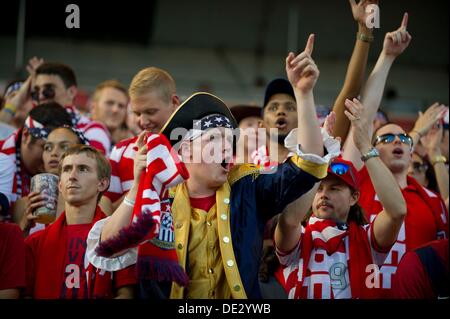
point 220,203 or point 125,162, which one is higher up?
point 125,162

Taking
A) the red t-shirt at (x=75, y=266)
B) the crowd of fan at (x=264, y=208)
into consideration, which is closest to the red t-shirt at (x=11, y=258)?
the crowd of fan at (x=264, y=208)

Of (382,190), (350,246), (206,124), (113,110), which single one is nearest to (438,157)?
(350,246)

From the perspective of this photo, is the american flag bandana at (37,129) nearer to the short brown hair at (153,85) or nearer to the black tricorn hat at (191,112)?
the short brown hair at (153,85)

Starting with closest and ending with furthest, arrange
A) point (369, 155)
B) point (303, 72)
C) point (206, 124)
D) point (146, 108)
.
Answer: point (303, 72), point (206, 124), point (369, 155), point (146, 108)

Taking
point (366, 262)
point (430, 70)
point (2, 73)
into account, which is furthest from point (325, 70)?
point (366, 262)

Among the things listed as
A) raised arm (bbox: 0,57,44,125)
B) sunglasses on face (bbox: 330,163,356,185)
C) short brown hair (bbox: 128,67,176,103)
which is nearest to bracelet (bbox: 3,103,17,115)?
raised arm (bbox: 0,57,44,125)

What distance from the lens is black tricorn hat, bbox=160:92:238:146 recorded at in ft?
12.0

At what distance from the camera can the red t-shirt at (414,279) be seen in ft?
12.7

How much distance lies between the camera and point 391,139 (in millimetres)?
5020

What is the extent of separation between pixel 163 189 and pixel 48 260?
0.94 metres

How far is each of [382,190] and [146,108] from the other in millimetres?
1579

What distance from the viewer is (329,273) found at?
4102 millimetres

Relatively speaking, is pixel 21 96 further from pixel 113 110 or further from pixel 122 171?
pixel 122 171
